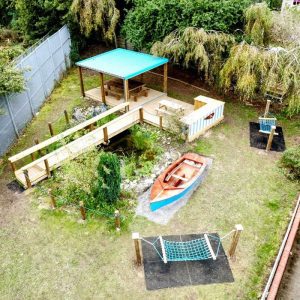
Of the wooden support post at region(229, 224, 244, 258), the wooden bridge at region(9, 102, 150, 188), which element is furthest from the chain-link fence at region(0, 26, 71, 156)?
the wooden support post at region(229, 224, 244, 258)

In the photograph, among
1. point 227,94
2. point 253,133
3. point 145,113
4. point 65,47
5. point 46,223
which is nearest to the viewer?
point 46,223

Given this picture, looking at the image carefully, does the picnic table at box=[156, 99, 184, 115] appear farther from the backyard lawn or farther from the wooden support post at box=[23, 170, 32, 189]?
the wooden support post at box=[23, 170, 32, 189]

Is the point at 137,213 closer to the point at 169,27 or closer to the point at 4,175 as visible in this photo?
the point at 4,175

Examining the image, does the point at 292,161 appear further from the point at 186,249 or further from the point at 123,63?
the point at 123,63

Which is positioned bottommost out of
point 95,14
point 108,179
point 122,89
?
point 122,89

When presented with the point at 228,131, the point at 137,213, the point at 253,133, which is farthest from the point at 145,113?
the point at 137,213

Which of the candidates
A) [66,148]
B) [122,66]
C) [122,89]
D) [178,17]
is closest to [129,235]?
[66,148]
